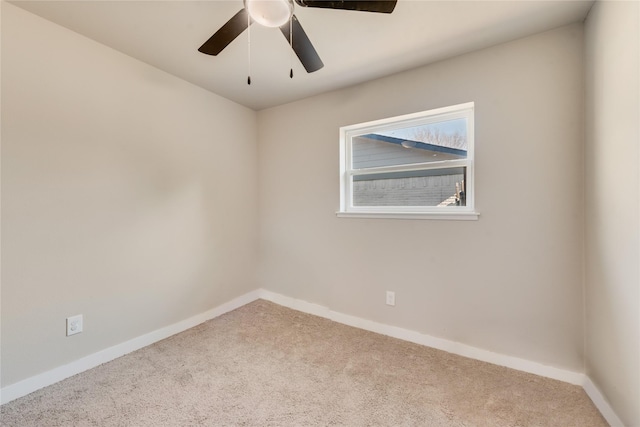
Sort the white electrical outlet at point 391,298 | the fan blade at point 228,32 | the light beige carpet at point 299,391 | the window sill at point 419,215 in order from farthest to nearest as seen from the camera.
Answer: the white electrical outlet at point 391,298 → the window sill at point 419,215 → the light beige carpet at point 299,391 → the fan blade at point 228,32

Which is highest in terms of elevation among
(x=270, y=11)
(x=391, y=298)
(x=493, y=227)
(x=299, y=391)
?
(x=270, y=11)

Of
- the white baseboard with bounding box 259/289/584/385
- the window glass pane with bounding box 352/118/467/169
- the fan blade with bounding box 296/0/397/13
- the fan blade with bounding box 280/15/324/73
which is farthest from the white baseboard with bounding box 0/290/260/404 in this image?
the fan blade with bounding box 296/0/397/13

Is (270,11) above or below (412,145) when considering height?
above

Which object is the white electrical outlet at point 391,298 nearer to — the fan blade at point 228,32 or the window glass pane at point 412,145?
the window glass pane at point 412,145

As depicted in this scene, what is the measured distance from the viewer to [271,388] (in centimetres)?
166

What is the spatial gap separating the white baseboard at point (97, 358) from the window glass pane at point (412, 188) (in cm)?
188

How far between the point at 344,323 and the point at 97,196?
227 centimetres

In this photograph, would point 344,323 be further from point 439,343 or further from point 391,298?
point 439,343

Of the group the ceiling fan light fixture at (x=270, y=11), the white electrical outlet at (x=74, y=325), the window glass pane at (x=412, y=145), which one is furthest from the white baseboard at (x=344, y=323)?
the ceiling fan light fixture at (x=270, y=11)

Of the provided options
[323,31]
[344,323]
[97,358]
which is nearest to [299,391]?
[344,323]

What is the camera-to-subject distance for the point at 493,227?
190cm

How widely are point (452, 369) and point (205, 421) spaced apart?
1584 mm

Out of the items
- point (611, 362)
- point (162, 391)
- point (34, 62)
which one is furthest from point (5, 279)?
point (611, 362)

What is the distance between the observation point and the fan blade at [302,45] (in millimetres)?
1286
